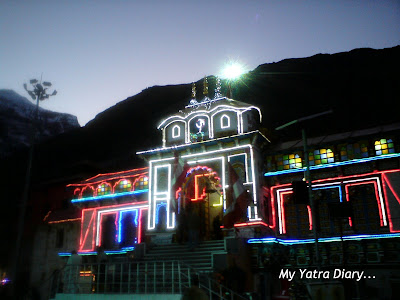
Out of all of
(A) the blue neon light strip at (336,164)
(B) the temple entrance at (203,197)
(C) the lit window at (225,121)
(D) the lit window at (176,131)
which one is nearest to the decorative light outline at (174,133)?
(D) the lit window at (176,131)

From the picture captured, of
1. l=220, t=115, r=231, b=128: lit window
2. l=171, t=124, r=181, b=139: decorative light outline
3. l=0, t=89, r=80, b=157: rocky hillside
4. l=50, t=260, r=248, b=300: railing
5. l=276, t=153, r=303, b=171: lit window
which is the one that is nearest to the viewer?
l=50, t=260, r=248, b=300: railing

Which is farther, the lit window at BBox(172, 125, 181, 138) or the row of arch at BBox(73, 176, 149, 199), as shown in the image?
the row of arch at BBox(73, 176, 149, 199)

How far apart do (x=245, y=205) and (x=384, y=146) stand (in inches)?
324

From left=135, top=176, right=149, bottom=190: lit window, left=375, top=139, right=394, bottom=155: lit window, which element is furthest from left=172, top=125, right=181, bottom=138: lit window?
left=375, top=139, right=394, bottom=155: lit window

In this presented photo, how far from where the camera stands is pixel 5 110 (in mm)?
58125

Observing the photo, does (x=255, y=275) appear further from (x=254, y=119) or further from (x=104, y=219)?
(x=104, y=219)

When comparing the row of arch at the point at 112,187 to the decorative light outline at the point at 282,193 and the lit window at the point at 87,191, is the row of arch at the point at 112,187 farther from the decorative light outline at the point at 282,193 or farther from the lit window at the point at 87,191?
the decorative light outline at the point at 282,193

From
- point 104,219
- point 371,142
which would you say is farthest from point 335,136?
point 104,219

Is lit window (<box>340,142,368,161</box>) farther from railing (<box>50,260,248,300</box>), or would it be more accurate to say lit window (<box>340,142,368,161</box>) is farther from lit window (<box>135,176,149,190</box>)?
lit window (<box>135,176,149,190</box>)

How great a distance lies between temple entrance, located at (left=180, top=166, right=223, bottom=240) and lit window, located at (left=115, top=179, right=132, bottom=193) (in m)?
5.06

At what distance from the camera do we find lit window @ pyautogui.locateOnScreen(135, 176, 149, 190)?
26656 mm

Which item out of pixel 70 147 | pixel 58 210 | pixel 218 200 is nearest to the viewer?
pixel 218 200

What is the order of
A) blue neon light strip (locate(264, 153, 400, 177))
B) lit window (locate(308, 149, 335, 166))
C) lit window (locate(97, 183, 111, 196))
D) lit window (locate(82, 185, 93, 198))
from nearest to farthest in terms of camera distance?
blue neon light strip (locate(264, 153, 400, 177))
lit window (locate(308, 149, 335, 166))
lit window (locate(97, 183, 111, 196))
lit window (locate(82, 185, 93, 198))

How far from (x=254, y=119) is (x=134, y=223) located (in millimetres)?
11170
